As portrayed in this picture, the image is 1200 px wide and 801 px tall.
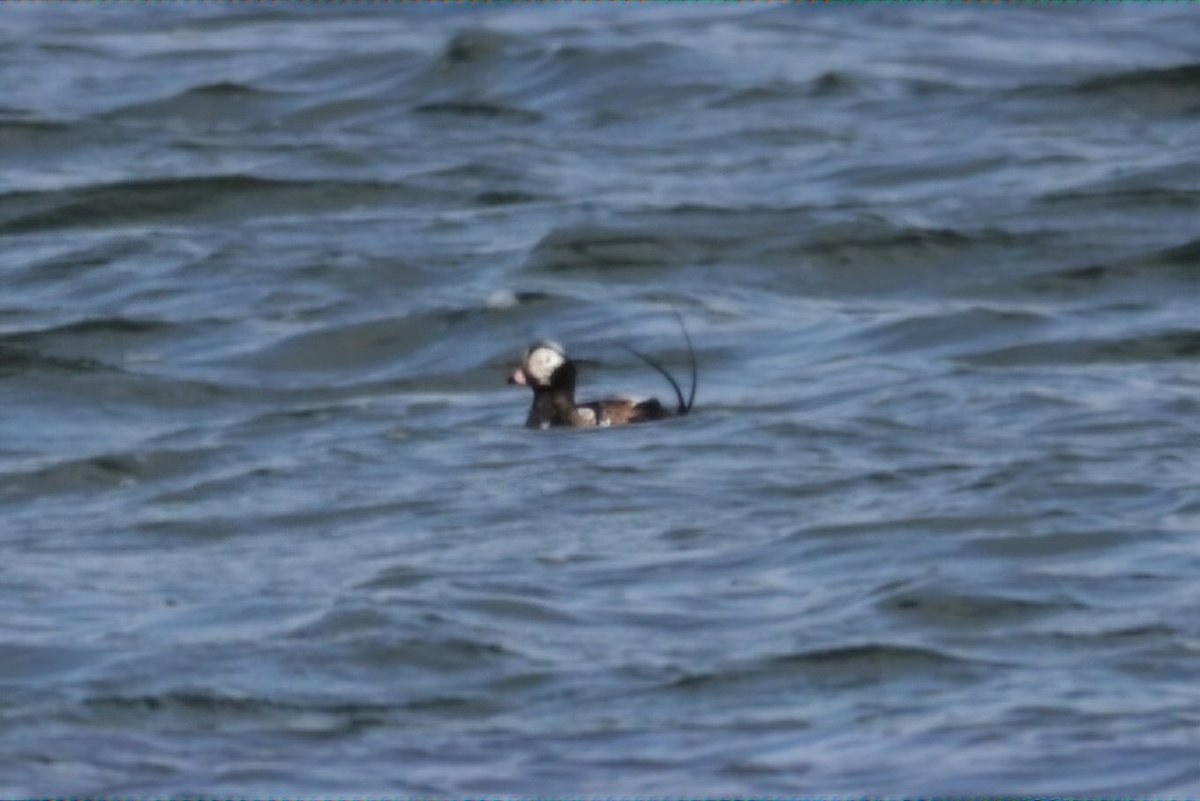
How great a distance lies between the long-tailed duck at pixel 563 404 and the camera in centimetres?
1370

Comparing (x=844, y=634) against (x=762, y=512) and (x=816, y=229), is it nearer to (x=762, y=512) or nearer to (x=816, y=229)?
(x=762, y=512)

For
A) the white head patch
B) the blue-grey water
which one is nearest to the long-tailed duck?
the white head patch

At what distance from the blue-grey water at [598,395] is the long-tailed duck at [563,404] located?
0.13 m

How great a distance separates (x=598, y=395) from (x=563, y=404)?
1.40 m

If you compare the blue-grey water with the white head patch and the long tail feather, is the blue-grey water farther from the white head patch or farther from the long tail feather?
the white head patch

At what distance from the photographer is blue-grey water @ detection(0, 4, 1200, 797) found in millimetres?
9273

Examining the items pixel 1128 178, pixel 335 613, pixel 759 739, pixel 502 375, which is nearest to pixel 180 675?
pixel 335 613

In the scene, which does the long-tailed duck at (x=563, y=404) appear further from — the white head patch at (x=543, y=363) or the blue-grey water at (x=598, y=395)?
the blue-grey water at (x=598, y=395)

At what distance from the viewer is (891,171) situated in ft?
63.3

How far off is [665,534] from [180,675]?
90.5 inches

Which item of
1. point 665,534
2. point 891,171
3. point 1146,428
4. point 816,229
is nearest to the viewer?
point 665,534

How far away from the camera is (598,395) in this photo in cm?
1509

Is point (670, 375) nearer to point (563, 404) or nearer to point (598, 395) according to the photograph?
point (598, 395)

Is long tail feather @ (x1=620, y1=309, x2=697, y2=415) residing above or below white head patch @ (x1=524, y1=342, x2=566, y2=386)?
below
